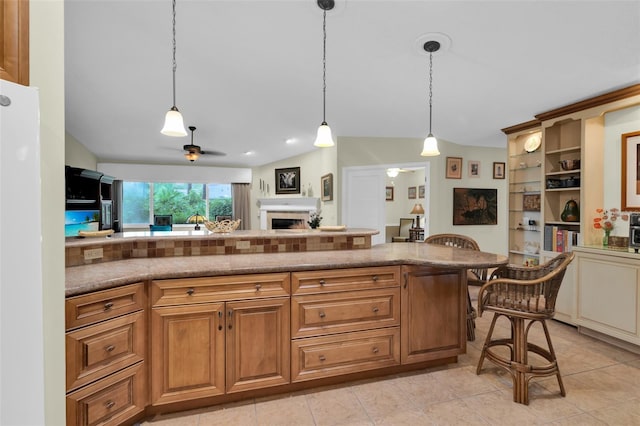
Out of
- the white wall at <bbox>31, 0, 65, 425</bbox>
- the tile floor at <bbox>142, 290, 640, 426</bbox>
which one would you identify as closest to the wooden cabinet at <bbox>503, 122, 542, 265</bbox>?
the tile floor at <bbox>142, 290, 640, 426</bbox>

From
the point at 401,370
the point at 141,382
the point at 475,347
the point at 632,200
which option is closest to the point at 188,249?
the point at 141,382

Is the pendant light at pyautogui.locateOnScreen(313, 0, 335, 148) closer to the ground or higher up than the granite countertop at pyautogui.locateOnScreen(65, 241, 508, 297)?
higher up

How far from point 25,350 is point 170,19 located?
2488mm

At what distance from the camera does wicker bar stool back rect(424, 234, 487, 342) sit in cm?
290

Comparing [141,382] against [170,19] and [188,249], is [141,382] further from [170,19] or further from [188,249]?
[170,19]

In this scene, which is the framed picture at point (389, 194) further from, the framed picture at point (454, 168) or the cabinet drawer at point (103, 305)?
the cabinet drawer at point (103, 305)

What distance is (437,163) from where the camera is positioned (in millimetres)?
5145

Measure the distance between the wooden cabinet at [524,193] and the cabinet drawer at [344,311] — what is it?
296cm

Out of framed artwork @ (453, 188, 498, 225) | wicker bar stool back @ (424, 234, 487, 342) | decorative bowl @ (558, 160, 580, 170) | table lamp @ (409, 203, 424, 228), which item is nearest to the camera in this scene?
wicker bar stool back @ (424, 234, 487, 342)

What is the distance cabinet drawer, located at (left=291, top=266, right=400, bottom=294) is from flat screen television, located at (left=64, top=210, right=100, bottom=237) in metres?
4.00

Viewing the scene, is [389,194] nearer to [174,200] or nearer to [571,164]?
[571,164]

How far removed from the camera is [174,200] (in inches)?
341

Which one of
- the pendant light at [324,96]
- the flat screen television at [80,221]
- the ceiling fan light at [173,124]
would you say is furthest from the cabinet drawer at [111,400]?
the flat screen television at [80,221]

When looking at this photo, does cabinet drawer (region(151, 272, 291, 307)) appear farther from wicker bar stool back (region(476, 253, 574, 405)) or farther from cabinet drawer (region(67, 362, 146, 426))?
wicker bar stool back (region(476, 253, 574, 405))
